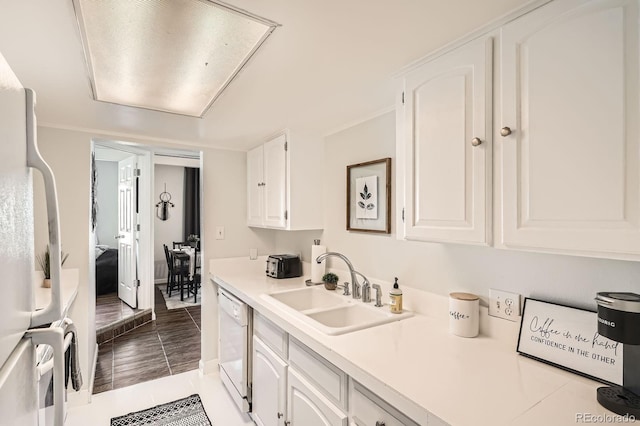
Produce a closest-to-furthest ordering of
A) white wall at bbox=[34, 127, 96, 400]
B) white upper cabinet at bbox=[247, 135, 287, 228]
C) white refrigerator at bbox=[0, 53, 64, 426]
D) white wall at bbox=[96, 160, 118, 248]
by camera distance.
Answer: white refrigerator at bbox=[0, 53, 64, 426] < white wall at bbox=[34, 127, 96, 400] < white upper cabinet at bbox=[247, 135, 287, 228] < white wall at bbox=[96, 160, 118, 248]

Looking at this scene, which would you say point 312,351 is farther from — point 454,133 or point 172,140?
point 172,140

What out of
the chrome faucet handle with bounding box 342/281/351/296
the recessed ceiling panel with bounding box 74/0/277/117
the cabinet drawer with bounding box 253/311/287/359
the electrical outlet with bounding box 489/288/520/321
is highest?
the recessed ceiling panel with bounding box 74/0/277/117

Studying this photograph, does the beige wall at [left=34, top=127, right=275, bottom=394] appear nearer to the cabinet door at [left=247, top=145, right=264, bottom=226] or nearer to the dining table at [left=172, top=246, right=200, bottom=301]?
the cabinet door at [left=247, top=145, right=264, bottom=226]

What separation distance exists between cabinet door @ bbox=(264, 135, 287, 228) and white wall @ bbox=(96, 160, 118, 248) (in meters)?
4.83

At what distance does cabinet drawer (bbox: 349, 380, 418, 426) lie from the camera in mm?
1014

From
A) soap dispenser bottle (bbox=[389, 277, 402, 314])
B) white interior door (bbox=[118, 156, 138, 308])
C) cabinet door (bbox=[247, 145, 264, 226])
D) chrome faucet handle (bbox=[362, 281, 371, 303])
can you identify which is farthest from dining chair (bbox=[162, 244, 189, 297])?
soap dispenser bottle (bbox=[389, 277, 402, 314])

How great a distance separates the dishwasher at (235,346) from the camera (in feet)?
7.09

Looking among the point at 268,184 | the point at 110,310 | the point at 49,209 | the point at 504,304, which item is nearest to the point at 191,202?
the point at 110,310

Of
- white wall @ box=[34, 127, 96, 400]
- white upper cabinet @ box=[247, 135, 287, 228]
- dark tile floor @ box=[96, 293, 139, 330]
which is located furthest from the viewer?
dark tile floor @ box=[96, 293, 139, 330]

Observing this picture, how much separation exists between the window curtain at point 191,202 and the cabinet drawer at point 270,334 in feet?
16.0

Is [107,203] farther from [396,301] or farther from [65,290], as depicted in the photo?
[396,301]

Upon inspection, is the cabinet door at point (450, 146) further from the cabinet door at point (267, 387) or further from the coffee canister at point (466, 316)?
the cabinet door at point (267, 387)

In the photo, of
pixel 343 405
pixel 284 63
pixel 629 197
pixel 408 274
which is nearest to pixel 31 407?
pixel 343 405

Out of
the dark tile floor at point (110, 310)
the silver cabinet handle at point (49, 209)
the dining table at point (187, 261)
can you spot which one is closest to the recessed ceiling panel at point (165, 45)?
the silver cabinet handle at point (49, 209)
